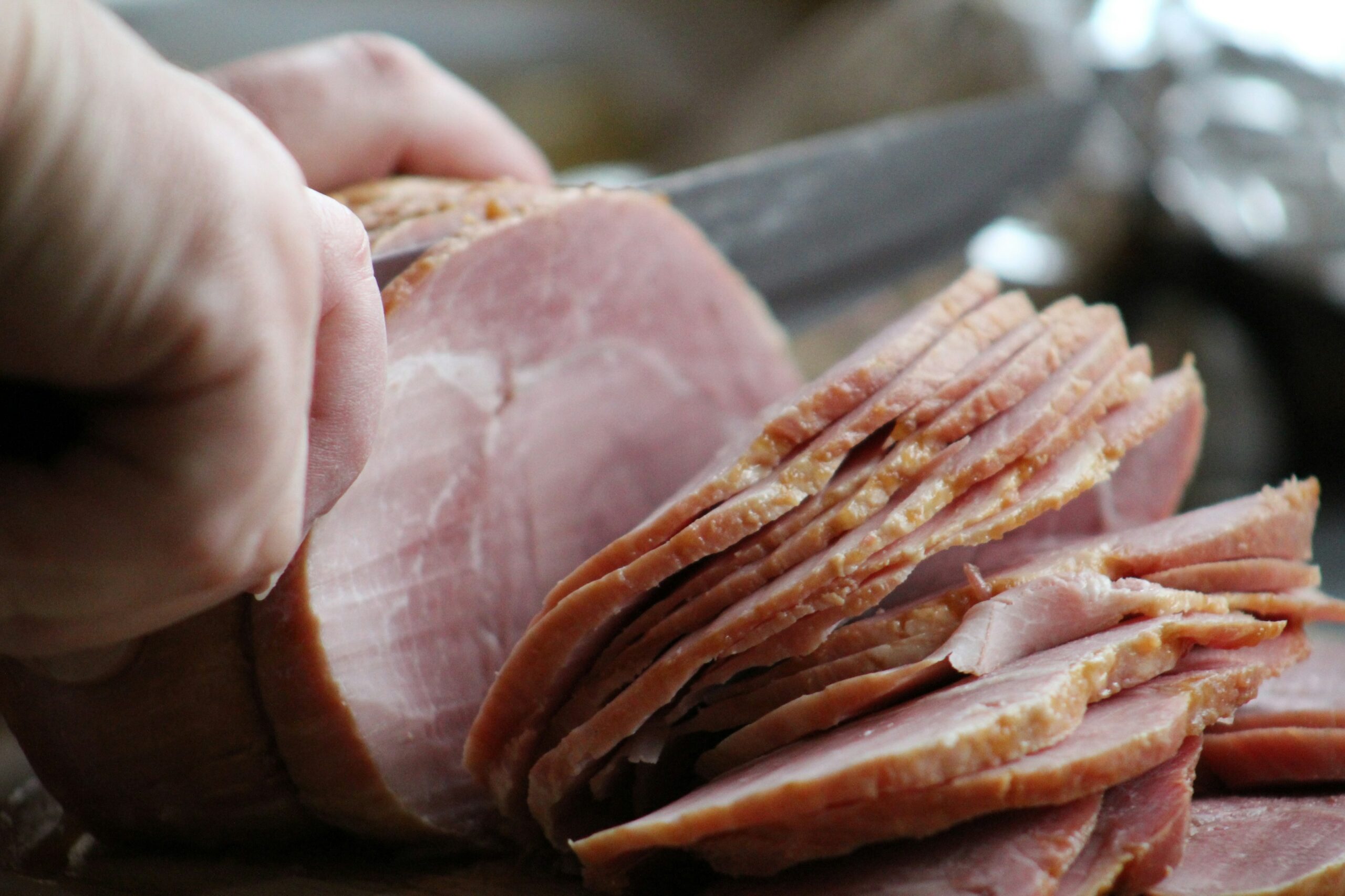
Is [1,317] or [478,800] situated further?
[478,800]

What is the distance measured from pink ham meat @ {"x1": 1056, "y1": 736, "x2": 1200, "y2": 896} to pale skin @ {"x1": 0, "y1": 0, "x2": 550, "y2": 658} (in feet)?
3.42

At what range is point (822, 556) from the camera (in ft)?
5.06

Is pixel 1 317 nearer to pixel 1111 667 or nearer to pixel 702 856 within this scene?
pixel 702 856

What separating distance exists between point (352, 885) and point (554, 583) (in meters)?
0.60

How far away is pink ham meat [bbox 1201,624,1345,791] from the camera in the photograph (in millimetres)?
1654

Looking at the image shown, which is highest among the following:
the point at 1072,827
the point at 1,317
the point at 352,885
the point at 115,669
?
the point at 1,317

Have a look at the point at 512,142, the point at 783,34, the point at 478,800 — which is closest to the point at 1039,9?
the point at 783,34

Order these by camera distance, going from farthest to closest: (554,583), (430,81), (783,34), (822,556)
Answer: (783,34) < (430,81) < (554,583) < (822,556)

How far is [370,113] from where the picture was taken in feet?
8.09

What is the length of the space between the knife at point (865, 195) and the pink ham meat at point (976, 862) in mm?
1619

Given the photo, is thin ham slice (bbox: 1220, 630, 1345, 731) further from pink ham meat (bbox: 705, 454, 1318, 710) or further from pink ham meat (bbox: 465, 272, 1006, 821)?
pink ham meat (bbox: 465, 272, 1006, 821)

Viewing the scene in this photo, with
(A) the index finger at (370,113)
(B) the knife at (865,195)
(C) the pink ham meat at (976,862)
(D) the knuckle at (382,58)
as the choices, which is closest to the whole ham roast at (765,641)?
(C) the pink ham meat at (976,862)

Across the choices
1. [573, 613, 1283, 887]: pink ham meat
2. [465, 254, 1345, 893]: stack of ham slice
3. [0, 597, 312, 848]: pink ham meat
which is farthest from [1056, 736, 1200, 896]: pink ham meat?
[0, 597, 312, 848]: pink ham meat

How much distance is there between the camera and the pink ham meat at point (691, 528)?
1579 millimetres
